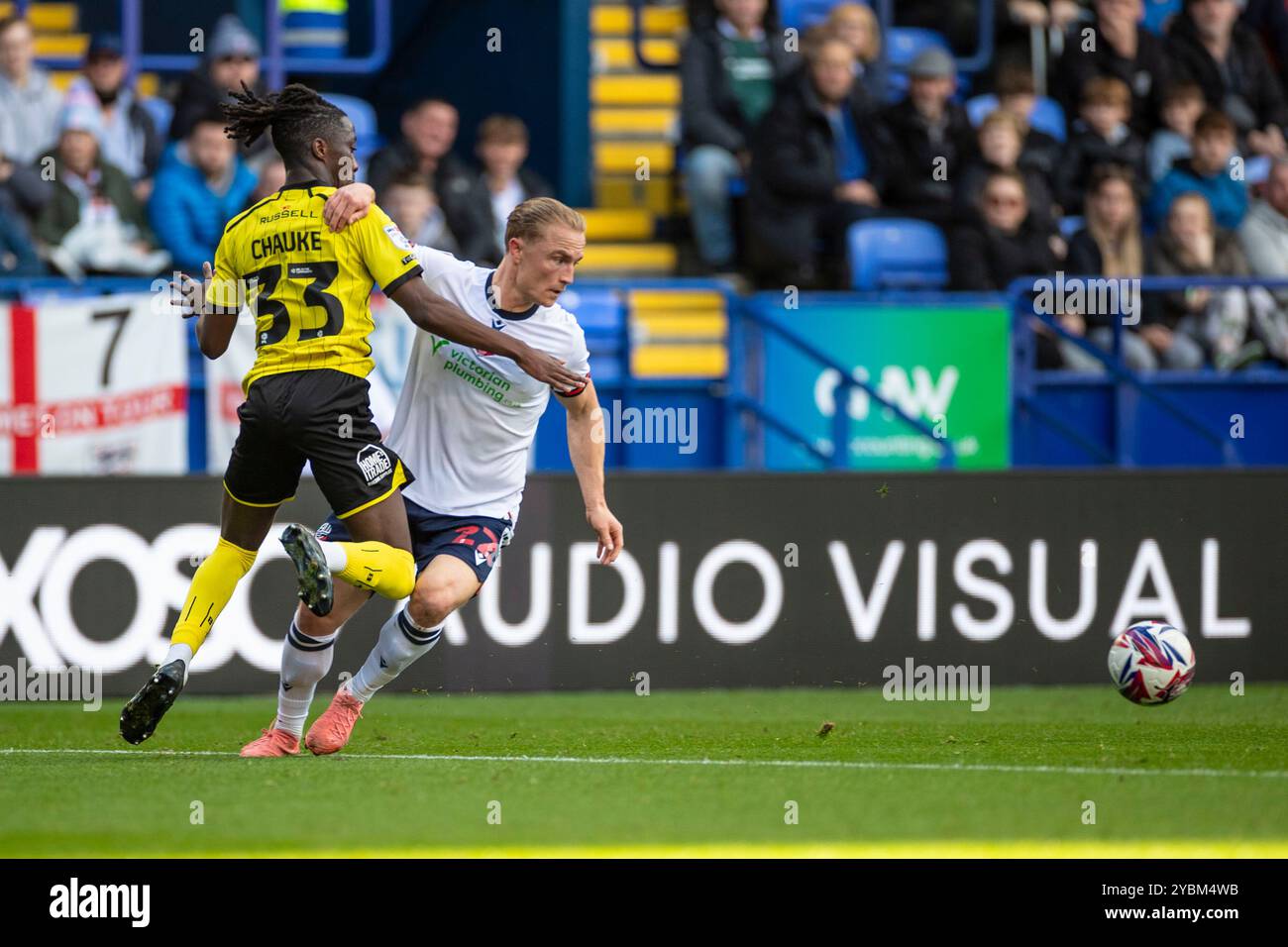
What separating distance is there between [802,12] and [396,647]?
876 centimetres

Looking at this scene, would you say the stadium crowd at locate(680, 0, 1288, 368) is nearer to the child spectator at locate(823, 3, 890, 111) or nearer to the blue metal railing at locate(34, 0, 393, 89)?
the child spectator at locate(823, 3, 890, 111)

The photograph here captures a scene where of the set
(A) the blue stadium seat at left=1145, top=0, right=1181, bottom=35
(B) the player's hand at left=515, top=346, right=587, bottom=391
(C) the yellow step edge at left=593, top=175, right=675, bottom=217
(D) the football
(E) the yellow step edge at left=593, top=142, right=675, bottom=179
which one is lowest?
(D) the football

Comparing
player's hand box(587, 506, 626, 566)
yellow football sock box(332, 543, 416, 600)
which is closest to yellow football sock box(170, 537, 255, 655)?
yellow football sock box(332, 543, 416, 600)

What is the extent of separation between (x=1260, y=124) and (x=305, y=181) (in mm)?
10725

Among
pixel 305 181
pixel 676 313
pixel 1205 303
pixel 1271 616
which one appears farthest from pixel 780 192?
pixel 305 181

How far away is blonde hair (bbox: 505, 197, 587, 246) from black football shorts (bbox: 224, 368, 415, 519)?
773 millimetres

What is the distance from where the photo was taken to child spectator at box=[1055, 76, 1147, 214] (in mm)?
14266

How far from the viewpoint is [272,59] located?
1377 cm

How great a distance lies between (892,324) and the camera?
12.3 meters

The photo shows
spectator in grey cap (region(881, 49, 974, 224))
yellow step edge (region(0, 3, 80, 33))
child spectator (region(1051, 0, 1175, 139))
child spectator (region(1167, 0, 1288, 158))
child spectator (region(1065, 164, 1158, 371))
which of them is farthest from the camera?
yellow step edge (region(0, 3, 80, 33))

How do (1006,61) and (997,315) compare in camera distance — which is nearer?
(997,315)

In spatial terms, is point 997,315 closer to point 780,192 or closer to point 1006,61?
point 780,192

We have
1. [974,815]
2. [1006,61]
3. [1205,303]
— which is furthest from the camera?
[1006,61]
